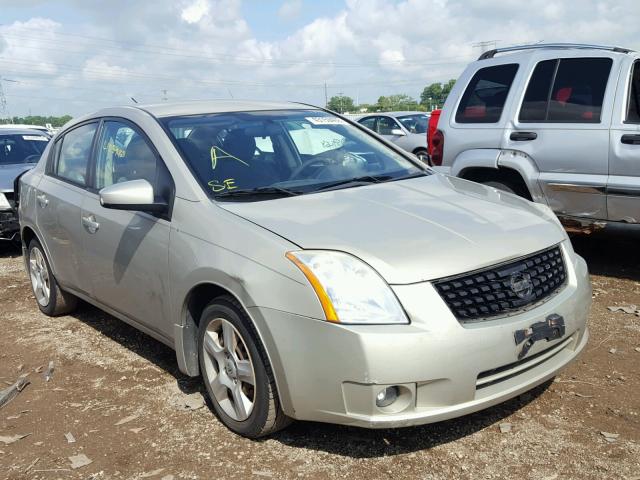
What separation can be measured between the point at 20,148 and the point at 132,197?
23.2 feet

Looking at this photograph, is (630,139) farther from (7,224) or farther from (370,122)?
(370,122)

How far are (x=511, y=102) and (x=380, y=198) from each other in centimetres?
308

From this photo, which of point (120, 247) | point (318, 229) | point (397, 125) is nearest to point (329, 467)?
point (318, 229)

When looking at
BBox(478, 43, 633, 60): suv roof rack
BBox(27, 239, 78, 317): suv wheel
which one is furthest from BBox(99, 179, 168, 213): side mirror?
BBox(478, 43, 633, 60): suv roof rack

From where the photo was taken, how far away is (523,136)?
5.82 metres

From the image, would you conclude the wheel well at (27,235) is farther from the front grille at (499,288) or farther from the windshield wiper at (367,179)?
the front grille at (499,288)

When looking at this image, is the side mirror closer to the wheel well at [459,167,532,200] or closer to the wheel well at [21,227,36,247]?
the wheel well at [21,227,36,247]

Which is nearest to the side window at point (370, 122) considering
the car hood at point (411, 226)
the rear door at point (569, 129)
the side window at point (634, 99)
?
the rear door at point (569, 129)

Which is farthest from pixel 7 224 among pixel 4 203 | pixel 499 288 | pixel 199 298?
pixel 499 288

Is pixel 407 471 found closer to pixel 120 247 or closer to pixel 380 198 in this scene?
pixel 380 198

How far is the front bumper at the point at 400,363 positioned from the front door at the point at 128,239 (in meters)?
0.95

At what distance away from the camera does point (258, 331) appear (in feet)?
9.38

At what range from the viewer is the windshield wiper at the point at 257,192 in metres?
3.39

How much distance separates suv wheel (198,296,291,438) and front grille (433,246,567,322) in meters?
0.88
